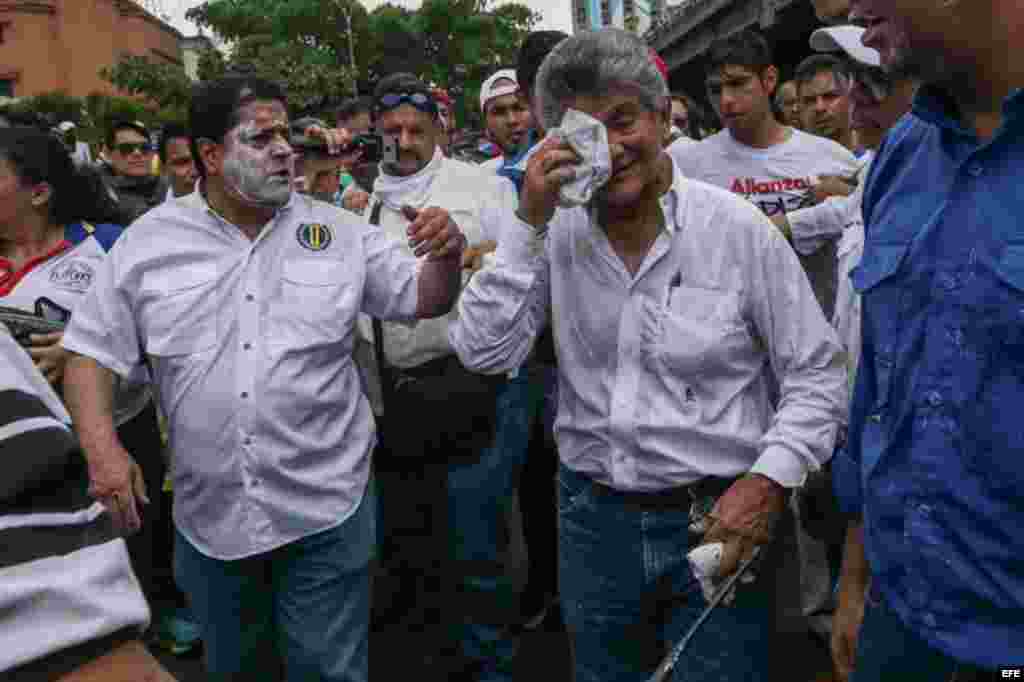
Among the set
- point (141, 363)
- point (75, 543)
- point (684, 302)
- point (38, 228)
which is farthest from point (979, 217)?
point (38, 228)

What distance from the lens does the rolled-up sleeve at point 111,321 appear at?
2.86m

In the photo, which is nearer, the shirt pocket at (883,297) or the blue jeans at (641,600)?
the shirt pocket at (883,297)

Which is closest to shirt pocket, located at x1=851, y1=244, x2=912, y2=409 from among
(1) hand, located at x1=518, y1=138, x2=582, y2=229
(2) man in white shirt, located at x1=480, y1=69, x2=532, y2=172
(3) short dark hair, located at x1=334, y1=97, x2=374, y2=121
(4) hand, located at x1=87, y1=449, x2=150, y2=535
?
(1) hand, located at x1=518, y1=138, x2=582, y2=229

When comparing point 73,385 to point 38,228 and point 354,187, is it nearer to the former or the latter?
point 38,228

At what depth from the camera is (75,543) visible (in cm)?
111

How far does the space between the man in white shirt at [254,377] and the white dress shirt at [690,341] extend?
49 cm

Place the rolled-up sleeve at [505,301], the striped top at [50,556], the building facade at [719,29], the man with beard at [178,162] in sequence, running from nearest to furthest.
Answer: the striped top at [50,556]
the rolled-up sleeve at [505,301]
the man with beard at [178,162]
the building facade at [719,29]

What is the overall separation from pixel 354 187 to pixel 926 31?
333cm

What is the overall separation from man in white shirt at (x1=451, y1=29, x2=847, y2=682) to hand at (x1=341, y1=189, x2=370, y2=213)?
1878 millimetres

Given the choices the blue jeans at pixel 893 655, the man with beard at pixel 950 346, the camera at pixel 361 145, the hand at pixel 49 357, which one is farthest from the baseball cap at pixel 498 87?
the blue jeans at pixel 893 655

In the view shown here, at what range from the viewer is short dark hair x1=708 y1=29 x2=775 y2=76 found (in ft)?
15.5

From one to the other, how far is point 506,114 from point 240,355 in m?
2.71

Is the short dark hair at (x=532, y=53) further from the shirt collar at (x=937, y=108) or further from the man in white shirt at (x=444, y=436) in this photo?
the shirt collar at (x=937, y=108)

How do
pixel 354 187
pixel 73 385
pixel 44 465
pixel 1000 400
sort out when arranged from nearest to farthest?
1. pixel 44 465
2. pixel 1000 400
3. pixel 73 385
4. pixel 354 187
